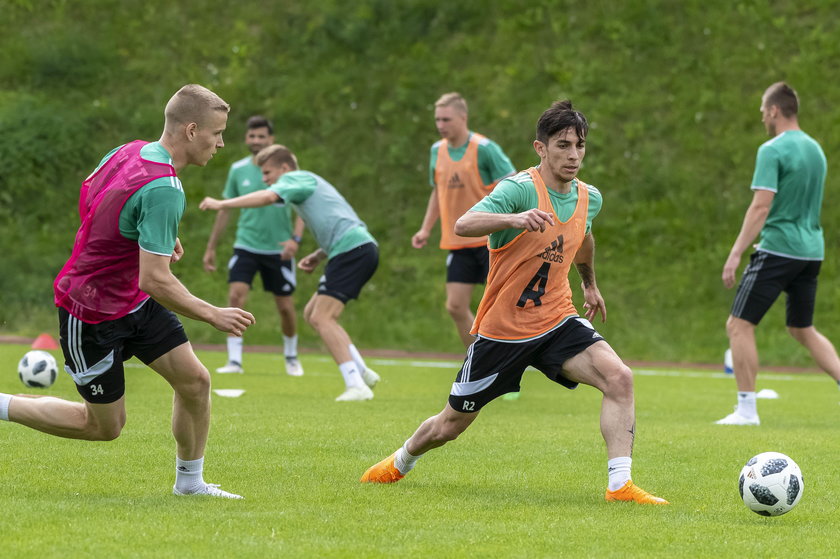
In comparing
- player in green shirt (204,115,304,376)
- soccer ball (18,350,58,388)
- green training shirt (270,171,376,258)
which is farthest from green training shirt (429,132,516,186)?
soccer ball (18,350,58,388)

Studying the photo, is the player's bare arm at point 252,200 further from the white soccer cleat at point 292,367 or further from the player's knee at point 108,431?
the white soccer cleat at point 292,367

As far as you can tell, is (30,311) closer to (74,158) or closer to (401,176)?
(74,158)

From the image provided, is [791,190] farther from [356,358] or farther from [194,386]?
[194,386]

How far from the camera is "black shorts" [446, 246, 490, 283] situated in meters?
11.6

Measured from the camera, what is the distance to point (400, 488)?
6332 mm

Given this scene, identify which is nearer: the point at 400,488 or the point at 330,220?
the point at 400,488

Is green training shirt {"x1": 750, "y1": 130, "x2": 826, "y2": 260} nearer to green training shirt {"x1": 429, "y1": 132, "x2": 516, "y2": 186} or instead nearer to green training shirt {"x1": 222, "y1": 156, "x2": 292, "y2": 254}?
green training shirt {"x1": 429, "y1": 132, "x2": 516, "y2": 186}

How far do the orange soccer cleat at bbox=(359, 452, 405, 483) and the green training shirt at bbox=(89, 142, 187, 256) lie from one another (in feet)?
6.25

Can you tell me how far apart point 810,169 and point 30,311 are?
13152 millimetres

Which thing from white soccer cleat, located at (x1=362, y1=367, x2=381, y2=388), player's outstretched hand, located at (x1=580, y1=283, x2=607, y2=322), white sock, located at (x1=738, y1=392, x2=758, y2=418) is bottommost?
white soccer cleat, located at (x1=362, y1=367, x2=381, y2=388)

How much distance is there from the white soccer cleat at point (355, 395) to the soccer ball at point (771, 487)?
18.5 ft

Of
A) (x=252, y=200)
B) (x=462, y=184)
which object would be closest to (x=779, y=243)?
(x=462, y=184)

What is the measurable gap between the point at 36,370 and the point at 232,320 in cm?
590

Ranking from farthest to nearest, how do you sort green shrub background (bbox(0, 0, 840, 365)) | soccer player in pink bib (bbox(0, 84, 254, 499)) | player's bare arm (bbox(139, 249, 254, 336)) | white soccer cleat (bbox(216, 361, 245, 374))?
green shrub background (bbox(0, 0, 840, 365)) < white soccer cleat (bbox(216, 361, 245, 374)) < soccer player in pink bib (bbox(0, 84, 254, 499)) < player's bare arm (bbox(139, 249, 254, 336))
